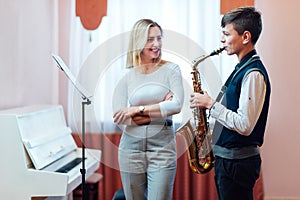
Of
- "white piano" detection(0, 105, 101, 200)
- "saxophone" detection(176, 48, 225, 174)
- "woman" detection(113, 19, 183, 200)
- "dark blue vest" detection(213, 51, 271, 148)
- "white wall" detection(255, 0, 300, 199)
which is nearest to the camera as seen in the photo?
"dark blue vest" detection(213, 51, 271, 148)

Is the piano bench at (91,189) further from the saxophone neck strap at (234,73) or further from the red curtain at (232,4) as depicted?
the red curtain at (232,4)

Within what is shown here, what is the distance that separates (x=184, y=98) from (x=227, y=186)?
18.0 inches

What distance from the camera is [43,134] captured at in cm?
244

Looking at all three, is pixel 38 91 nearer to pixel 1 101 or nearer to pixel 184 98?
pixel 1 101

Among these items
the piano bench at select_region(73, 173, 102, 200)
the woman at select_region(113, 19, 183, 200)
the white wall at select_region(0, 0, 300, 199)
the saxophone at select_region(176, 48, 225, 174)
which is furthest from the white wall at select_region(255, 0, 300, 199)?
the woman at select_region(113, 19, 183, 200)

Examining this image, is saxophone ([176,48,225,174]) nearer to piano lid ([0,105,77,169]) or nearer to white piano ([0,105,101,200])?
white piano ([0,105,101,200])

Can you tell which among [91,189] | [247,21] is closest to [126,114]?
[247,21]

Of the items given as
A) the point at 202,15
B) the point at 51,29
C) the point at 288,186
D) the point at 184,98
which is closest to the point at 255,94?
the point at 184,98

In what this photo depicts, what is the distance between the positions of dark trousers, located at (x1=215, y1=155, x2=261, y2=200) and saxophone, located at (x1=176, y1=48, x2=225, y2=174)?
26cm

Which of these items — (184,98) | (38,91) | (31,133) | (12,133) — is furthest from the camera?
(38,91)

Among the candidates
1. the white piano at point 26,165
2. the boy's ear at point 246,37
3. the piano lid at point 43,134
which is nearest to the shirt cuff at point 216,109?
the boy's ear at point 246,37

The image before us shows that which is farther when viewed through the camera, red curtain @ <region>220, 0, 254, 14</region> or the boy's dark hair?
red curtain @ <region>220, 0, 254, 14</region>

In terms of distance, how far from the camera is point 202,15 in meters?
2.97

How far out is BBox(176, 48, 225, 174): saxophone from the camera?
74.7 inches
